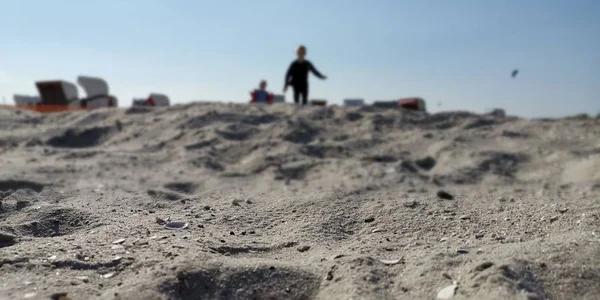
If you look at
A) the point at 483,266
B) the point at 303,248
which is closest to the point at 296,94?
the point at 303,248

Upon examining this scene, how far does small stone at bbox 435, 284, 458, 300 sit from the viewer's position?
4.18 ft

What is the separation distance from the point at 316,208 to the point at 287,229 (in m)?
0.28

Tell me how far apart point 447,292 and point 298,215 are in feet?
3.15

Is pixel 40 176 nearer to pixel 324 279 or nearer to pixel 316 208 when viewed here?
pixel 316 208

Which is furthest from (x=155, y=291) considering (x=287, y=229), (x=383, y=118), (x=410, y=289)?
(x=383, y=118)

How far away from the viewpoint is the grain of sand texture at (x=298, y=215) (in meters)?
1.36

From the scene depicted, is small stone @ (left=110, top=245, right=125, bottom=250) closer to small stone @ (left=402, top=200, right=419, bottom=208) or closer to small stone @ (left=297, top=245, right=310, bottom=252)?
small stone @ (left=297, top=245, right=310, bottom=252)

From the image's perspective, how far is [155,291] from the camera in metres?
1.29

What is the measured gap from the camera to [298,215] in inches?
85.5

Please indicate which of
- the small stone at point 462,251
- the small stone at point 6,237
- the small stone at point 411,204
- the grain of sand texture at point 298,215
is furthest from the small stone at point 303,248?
the small stone at point 6,237

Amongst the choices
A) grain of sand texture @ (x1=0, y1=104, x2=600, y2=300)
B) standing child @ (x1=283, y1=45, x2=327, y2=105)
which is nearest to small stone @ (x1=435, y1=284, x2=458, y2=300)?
grain of sand texture @ (x1=0, y1=104, x2=600, y2=300)

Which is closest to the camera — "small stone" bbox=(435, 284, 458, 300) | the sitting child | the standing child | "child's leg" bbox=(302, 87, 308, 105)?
"small stone" bbox=(435, 284, 458, 300)

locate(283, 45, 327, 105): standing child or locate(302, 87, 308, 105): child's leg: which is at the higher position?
locate(283, 45, 327, 105): standing child

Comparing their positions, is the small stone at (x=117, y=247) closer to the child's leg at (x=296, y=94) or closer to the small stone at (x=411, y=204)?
the small stone at (x=411, y=204)
